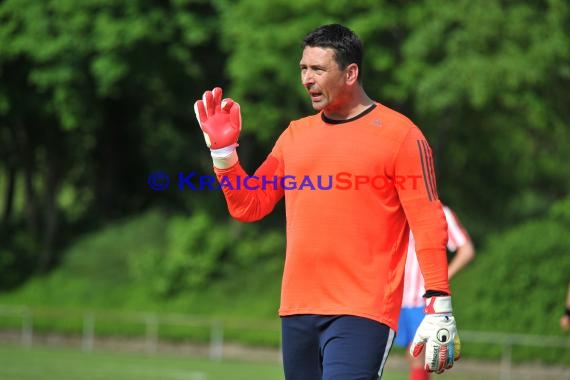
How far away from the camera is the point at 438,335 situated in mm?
5559

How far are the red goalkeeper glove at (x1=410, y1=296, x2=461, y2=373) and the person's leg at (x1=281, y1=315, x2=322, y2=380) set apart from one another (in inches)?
18.9

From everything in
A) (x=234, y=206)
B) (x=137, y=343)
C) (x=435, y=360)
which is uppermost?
(x=234, y=206)

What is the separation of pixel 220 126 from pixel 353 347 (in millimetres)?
1194

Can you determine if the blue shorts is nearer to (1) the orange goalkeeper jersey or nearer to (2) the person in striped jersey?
(2) the person in striped jersey

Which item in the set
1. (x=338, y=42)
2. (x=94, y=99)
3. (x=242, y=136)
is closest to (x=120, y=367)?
(x=242, y=136)

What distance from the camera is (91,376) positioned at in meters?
17.8

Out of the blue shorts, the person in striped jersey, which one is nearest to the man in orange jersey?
the person in striped jersey

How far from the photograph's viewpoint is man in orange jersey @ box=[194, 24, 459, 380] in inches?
222

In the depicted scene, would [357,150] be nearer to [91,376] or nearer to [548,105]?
[91,376]

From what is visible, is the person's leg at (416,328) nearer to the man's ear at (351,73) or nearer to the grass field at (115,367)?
the man's ear at (351,73)

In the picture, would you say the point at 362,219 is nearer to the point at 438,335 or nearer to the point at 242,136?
the point at 438,335

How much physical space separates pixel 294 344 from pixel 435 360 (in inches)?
26.4

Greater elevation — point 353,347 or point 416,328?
point 353,347

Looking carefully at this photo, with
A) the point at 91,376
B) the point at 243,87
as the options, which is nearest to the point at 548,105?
the point at 243,87
